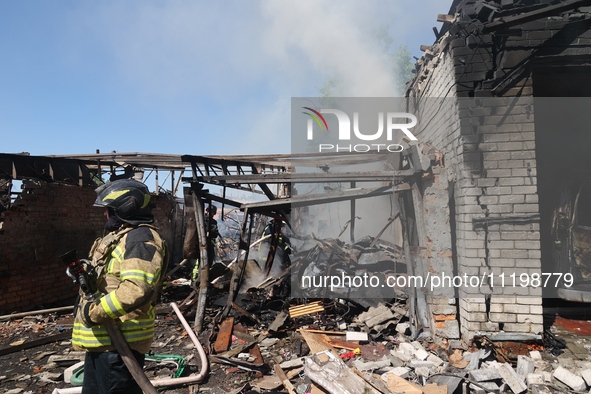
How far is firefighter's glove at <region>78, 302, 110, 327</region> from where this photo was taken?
206 centimetres

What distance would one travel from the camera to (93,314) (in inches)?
81.2

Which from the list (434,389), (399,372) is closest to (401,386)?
(434,389)

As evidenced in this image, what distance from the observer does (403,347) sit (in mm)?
4559

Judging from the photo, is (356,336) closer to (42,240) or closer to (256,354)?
(256,354)

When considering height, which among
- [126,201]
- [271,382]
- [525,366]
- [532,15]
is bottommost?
[271,382]

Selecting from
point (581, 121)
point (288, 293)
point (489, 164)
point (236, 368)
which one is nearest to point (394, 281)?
point (288, 293)

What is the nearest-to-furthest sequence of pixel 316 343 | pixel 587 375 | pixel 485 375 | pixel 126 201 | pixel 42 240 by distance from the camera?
pixel 126 201
pixel 587 375
pixel 485 375
pixel 316 343
pixel 42 240

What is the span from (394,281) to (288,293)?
233cm

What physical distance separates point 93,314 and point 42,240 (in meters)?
6.48

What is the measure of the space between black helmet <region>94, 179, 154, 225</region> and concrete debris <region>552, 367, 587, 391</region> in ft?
15.2

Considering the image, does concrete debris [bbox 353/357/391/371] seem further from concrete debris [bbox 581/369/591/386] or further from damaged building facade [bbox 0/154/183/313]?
damaged building facade [bbox 0/154/183/313]

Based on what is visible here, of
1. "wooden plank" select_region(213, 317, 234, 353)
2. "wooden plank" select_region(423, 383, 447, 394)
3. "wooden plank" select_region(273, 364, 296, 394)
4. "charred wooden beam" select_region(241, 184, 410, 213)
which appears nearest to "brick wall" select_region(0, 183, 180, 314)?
"wooden plank" select_region(213, 317, 234, 353)

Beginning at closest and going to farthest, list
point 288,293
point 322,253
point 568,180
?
point 568,180
point 288,293
point 322,253

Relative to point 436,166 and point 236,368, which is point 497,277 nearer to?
point 436,166
